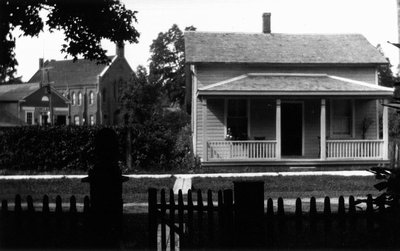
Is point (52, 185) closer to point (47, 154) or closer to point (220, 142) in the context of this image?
point (47, 154)

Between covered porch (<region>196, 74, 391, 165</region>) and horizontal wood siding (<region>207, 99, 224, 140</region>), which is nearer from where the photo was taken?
covered porch (<region>196, 74, 391, 165</region>)

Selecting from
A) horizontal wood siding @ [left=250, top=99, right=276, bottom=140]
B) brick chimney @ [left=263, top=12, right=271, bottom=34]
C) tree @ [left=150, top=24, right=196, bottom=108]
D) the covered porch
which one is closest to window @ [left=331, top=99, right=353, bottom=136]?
the covered porch

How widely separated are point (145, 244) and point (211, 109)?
1690 centimetres

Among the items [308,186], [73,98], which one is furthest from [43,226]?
[73,98]

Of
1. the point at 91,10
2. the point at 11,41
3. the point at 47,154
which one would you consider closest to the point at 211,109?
the point at 47,154

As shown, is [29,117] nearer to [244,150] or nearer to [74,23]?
[244,150]

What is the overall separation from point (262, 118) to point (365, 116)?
486cm

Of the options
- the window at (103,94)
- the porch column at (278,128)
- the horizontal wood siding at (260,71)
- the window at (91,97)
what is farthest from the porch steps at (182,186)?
the window at (91,97)

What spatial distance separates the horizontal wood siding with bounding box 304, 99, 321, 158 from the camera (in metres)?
24.6

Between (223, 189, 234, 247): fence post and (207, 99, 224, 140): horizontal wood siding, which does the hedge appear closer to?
(207, 99, 224, 140): horizontal wood siding

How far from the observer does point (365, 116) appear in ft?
82.0

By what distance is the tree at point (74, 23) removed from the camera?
11.5 metres

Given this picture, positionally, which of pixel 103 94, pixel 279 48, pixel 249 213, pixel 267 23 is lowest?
pixel 249 213

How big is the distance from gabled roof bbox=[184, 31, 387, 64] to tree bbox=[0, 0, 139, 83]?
34.3 feet
